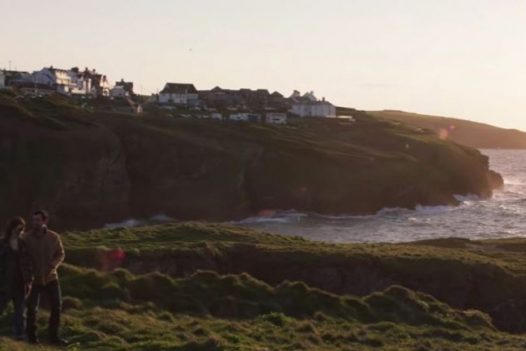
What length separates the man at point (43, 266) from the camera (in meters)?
15.5

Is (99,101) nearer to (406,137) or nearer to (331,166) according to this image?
(331,166)

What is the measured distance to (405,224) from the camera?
103 m

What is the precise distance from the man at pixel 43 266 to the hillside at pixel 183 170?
73683 millimetres

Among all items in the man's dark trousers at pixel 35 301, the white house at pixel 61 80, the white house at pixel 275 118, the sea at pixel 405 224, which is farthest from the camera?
the white house at pixel 61 80

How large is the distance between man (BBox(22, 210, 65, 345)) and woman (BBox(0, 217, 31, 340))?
15 centimetres

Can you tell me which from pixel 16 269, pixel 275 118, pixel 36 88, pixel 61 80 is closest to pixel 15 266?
pixel 16 269

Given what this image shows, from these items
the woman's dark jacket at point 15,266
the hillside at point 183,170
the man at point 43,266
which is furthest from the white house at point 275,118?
the woman's dark jacket at point 15,266

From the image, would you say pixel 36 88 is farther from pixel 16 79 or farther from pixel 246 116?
pixel 246 116

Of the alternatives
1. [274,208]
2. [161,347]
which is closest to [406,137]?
[274,208]

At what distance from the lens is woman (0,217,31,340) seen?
51.1ft

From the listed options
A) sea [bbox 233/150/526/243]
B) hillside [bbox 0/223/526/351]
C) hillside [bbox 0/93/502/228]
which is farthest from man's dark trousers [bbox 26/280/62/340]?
hillside [bbox 0/93/502/228]

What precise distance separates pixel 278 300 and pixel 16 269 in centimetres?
1063

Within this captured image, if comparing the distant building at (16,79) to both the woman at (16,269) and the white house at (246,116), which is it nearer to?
the white house at (246,116)

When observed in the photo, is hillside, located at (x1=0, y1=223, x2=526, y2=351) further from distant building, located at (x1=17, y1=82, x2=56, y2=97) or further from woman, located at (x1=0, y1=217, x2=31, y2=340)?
distant building, located at (x1=17, y1=82, x2=56, y2=97)
